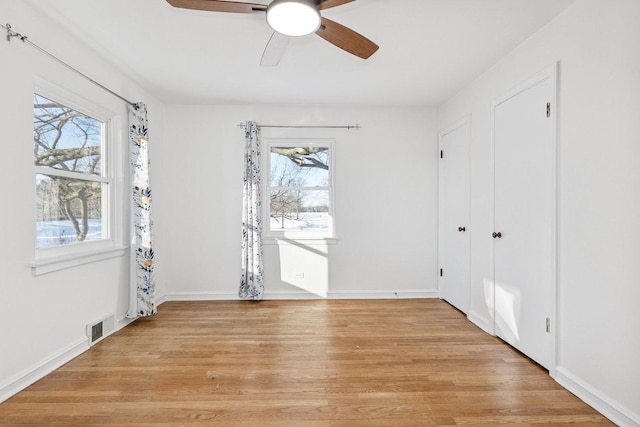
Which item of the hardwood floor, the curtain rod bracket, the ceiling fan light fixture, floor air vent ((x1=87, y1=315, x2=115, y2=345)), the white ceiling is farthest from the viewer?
floor air vent ((x1=87, y1=315, x2=115, y2=345))

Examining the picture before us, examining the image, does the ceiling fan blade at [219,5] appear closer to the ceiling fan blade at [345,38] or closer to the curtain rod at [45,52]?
the ceiling fan blade at [345,38]

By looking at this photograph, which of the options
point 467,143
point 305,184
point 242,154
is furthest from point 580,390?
point 242,154

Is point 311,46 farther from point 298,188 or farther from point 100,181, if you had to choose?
point 100,181

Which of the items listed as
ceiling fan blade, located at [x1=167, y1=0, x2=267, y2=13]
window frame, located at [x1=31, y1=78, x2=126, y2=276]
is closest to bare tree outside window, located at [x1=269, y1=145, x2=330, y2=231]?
window frame, located at [x1=31, y1=78, x2=126, y2=276]

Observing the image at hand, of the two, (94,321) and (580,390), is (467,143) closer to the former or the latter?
(580,390)

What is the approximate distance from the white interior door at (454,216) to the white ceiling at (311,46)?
1.96ft

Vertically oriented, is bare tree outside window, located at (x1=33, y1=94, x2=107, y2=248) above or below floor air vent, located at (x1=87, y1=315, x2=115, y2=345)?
above

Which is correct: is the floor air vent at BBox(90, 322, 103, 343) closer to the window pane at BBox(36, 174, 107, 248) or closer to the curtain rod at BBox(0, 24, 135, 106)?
the window pane at BBox(36, 174, 107, 248)

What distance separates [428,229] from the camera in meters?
4.20

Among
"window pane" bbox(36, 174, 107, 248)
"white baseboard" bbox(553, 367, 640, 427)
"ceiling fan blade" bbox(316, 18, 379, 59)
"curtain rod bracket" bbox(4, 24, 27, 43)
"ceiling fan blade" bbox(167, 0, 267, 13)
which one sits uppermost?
"curtain rod bracket" bbox(4, 24, 27, 43)

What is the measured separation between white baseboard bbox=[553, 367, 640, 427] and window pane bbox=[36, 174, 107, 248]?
12.3ft

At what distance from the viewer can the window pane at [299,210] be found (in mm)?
4180

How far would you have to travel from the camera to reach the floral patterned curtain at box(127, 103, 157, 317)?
3.20m

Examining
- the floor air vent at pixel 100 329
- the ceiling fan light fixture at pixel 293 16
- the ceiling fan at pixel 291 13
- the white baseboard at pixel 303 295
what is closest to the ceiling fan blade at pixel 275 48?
the ceiling fan at pixel 291 13
